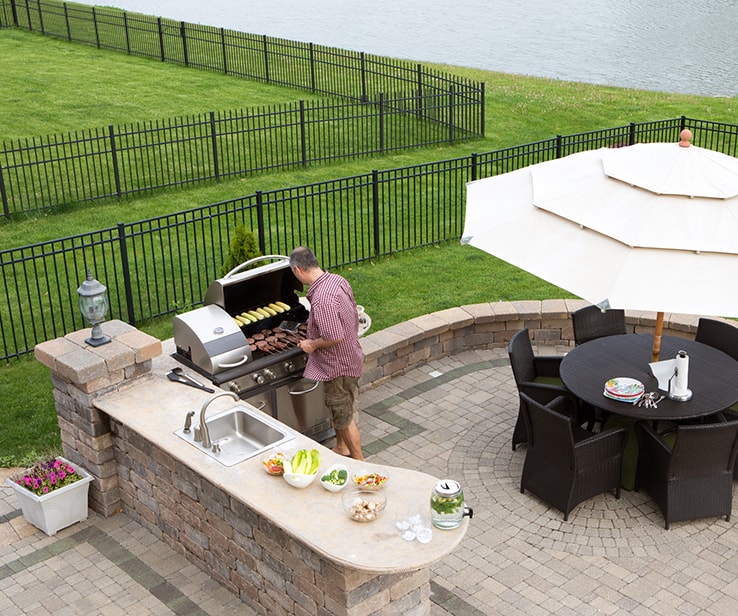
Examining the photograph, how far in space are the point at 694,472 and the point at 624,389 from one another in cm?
89

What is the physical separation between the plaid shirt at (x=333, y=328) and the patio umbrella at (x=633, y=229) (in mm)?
1294

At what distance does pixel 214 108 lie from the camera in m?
23.5

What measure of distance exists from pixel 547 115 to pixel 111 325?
1804 cm

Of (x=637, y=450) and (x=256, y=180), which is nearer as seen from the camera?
(x=637, y=450)

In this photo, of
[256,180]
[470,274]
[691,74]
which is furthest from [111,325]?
[691,74]

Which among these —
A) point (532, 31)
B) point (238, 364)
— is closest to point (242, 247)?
point (238, 364)

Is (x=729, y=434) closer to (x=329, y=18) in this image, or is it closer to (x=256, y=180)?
(x=256, y=180)

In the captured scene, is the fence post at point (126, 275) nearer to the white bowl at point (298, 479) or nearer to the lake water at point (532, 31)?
the white bowl at point (298, 479)

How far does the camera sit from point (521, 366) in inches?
334

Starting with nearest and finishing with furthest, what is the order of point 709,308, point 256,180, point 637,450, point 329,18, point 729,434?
point 709,308, point 729,434, point 637,450, point 256,180, point 329,18

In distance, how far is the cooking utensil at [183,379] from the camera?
7.55m

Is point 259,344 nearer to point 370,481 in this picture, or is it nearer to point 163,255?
point 370,481

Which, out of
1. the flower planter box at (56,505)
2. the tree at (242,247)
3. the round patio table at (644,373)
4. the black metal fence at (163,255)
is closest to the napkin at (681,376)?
the round patio table at (644,373)

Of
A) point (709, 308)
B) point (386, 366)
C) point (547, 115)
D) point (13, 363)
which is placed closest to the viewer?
point (709, 308)
